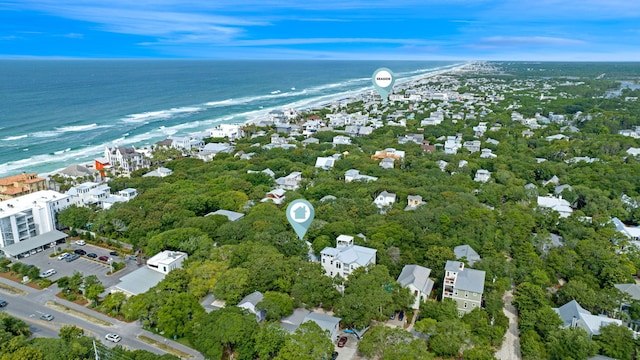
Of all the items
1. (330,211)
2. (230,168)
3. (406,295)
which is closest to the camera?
(406,295)

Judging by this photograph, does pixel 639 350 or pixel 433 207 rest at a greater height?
pixel 433 207

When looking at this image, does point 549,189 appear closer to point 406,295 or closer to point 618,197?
point 618,197

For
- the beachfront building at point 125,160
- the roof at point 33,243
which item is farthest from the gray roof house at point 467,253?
the beachfront building at point 125,160

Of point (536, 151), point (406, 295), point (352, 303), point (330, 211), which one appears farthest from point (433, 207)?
point (536, 151)

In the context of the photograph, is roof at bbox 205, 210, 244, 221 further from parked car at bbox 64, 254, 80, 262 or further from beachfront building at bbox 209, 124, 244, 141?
beachfront building at bbox 209, 124, 244, 141

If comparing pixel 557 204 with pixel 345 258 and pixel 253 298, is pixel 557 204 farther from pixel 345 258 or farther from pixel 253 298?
pixel 253 298

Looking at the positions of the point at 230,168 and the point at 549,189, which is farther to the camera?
the point at 230,168
